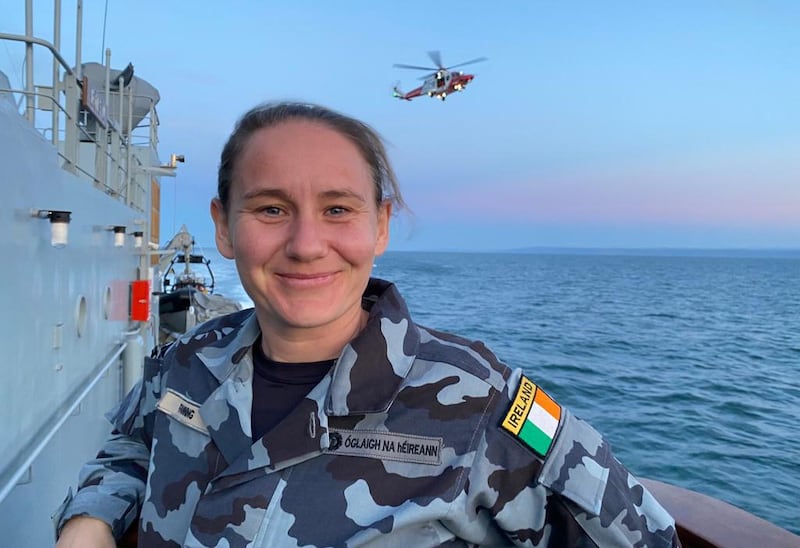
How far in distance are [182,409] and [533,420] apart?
872 millimetres

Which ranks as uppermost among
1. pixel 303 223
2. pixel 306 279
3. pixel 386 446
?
pixel 303 223

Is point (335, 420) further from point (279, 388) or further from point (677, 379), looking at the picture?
point (677, 379)

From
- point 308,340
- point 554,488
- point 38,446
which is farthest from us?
point 38,446

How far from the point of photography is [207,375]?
1566 mm

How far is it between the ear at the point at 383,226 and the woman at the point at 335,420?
1 cm

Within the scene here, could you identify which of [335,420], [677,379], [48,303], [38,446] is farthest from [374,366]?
[677,379]

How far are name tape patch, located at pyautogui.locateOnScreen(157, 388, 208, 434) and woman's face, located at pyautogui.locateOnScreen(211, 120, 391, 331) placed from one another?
0.32 m

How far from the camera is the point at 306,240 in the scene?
1.33m

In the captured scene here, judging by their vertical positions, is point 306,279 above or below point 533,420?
above

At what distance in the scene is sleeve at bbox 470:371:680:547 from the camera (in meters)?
1.19

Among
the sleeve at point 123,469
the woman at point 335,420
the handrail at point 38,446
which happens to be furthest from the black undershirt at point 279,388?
the handrail at point 38,446

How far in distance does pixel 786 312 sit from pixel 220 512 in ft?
125

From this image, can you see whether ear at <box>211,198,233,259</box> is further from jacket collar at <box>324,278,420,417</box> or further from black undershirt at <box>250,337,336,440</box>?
jacket collar at <box>324,278,420,417</box>

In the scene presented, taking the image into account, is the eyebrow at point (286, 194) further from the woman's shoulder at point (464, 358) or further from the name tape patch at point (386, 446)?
the name tape patch at point (386, 446)
